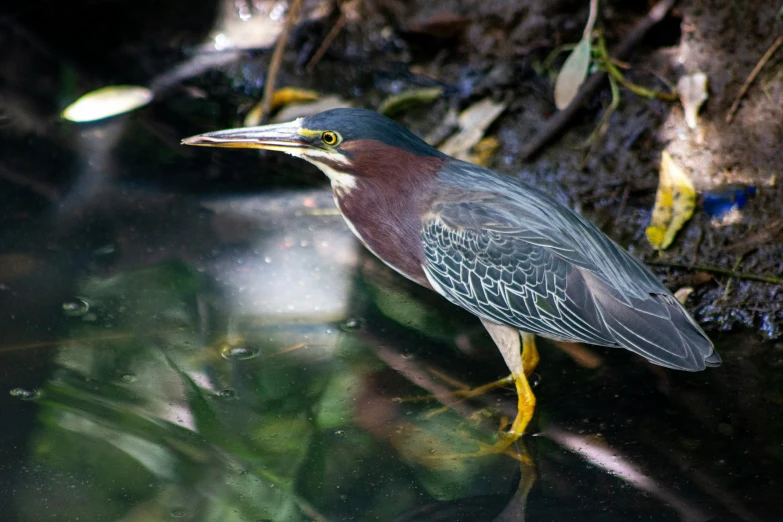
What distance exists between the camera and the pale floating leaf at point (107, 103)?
5.36 m

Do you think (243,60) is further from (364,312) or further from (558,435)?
(558,435)

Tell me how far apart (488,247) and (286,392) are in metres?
1.04

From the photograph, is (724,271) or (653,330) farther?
(724,271)

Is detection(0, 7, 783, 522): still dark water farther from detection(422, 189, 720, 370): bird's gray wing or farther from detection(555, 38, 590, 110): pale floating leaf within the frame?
detection(555, 38, 590, 110): pale floating leaf

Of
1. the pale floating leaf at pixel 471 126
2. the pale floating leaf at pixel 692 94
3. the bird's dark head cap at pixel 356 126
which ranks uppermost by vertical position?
the bird's dark head cap at pixel 356 126

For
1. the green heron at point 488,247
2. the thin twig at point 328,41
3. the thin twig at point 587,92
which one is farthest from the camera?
the thin twig at point 328,41

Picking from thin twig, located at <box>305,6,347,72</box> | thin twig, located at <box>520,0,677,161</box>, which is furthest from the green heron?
thin twig, located at <box>305,6,347,72</box>

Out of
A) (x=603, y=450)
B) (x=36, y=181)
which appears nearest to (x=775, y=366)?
(x=603, y=450)

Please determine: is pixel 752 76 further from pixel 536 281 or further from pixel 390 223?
pixel 390 223

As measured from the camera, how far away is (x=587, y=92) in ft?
16.5

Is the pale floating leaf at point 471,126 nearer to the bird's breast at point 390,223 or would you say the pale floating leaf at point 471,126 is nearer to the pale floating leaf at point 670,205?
the pale floating leaf at point 670,205

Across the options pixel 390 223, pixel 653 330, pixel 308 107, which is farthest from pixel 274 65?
pixel 653 330

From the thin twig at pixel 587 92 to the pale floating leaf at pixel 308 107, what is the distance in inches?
51.3

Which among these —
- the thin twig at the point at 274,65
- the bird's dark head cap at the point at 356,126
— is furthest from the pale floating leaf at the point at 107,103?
the bird's dark head cap at the point at 356,126
